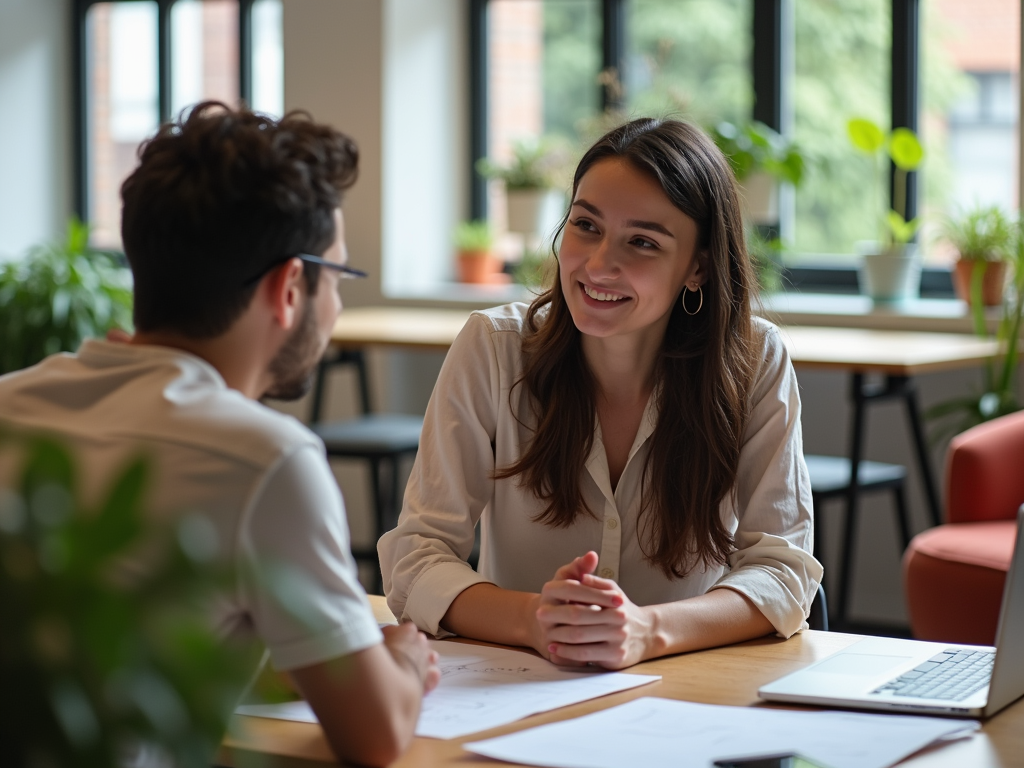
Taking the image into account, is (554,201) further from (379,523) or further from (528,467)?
(528,467)

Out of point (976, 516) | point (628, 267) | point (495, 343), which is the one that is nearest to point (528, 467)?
point (495, 343)

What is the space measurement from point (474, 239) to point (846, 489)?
2185mm

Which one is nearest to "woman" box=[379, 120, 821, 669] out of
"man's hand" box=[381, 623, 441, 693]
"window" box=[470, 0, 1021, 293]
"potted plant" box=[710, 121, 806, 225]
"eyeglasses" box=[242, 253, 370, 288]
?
"man's hand" box=[381, 623, 441, 693]

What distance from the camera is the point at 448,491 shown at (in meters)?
1.76

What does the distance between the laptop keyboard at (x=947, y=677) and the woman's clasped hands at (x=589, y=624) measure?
27 cm

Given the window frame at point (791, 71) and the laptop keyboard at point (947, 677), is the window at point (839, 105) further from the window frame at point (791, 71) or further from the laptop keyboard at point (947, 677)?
the laptop keyboard at point (947, 677)

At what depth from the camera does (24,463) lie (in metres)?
0.53

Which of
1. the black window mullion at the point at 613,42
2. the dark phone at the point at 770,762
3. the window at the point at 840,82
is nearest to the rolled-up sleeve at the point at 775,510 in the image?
the dark phone at the point at 770,762

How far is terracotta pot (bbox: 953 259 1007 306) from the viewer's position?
13.0 feet

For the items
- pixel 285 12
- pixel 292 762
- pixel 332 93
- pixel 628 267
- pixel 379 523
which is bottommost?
pixel 379 523

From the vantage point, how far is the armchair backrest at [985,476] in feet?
9.84

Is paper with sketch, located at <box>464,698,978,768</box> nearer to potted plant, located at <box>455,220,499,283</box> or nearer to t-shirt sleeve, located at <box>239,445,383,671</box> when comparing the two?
t-shirt sleeve, located at <box>239,445,383,671</box>

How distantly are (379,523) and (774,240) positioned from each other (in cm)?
162

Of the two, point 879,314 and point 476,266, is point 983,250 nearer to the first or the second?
point 879,314
